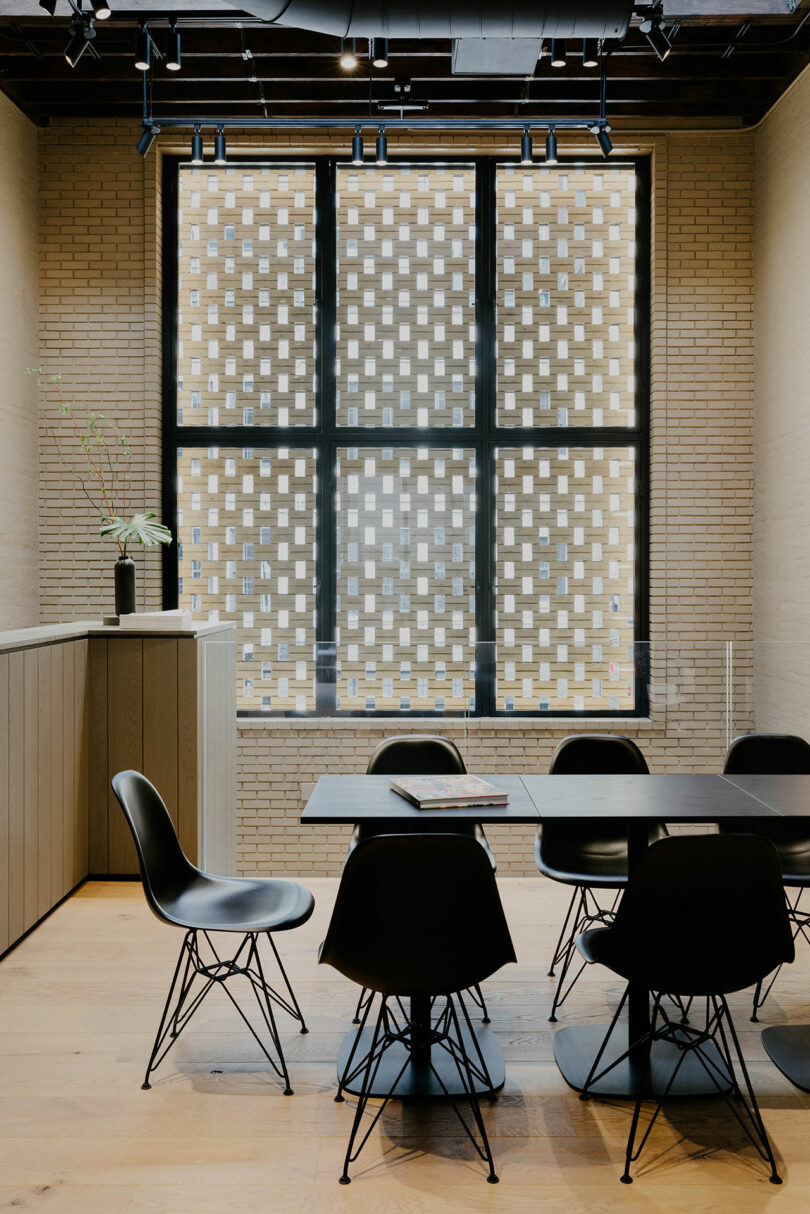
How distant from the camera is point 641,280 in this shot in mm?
6238

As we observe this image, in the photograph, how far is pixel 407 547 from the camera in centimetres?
622

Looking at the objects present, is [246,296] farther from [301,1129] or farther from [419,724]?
[301,1129]

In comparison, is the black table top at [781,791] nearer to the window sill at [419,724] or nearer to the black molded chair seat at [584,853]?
the black molded chair seat at [584,853]

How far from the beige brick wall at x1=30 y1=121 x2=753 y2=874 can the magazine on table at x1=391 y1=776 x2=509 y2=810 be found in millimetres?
3064

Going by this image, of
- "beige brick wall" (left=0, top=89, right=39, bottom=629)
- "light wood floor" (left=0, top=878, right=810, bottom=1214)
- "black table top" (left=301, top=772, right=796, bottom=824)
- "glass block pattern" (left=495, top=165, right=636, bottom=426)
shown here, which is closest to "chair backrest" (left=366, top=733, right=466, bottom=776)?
"black table top" (left=301, top=772, right=796, bottom=824)

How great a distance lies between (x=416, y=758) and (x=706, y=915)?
166 cm

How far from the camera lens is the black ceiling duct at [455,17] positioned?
347 cm

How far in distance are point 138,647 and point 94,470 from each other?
7.05 ft

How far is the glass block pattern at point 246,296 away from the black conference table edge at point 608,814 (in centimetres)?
366

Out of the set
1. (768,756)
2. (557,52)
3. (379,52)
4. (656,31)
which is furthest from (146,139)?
(768,756)

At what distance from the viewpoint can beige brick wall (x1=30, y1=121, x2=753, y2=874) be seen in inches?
239

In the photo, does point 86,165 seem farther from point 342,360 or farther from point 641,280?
point 641,280

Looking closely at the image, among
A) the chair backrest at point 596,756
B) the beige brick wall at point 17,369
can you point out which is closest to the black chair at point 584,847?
the chair backrest at point 596,756

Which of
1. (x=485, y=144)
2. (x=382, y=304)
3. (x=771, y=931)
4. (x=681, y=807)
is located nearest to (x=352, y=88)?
(x=485, y=144)
